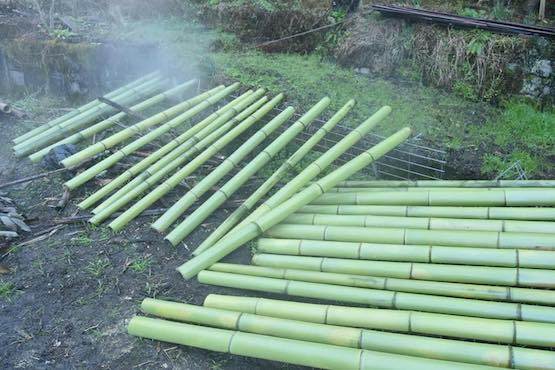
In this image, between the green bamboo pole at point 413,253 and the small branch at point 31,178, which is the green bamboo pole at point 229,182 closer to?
the green bamboo pole at point 413,253

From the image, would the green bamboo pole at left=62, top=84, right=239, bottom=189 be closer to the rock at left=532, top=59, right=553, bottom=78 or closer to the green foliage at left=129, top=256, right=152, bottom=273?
the green foliage at left=129, top=256, right=152, bottom=273

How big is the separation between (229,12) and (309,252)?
640cm

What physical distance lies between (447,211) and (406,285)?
0.91 m

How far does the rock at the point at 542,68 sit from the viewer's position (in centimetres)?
582

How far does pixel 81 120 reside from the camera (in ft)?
21.5

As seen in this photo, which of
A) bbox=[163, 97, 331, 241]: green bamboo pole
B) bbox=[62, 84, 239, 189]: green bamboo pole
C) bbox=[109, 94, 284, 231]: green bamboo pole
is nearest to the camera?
bbox=[163, 97, 331, 241]: green bamboo pole

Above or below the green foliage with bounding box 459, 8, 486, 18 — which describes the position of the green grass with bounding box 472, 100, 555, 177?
below

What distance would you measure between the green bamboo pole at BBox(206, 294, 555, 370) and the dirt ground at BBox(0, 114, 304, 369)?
0.34 metres

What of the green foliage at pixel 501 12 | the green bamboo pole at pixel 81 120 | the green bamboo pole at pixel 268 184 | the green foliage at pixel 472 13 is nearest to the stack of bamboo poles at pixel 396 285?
the green bamboo pole at pixel 268 184

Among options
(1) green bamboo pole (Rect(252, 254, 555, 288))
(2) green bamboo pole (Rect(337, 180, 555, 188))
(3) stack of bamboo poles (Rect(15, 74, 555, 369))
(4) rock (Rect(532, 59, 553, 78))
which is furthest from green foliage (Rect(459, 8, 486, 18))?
(1) green bamboo pole (Rect(252, 254, 555, 288))

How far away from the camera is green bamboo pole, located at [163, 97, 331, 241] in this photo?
4.63m

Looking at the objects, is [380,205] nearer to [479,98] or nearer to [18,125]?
[479,98]

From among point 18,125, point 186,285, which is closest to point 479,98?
point 186,285

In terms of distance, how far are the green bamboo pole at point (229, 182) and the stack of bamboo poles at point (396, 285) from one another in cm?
53
